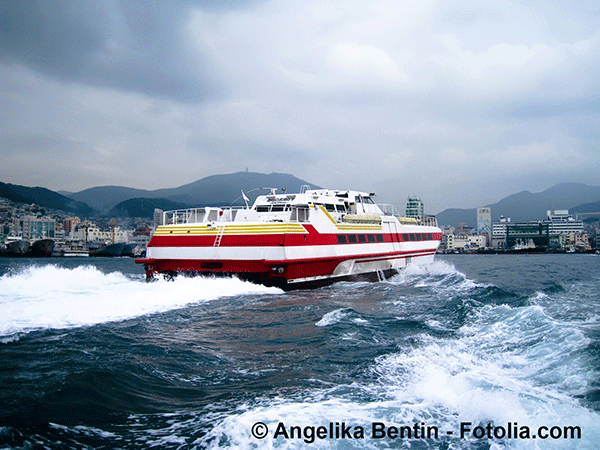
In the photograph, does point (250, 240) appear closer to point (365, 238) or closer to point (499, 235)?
point (365, 238)

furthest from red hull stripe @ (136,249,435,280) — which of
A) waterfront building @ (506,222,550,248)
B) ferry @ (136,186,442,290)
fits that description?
waterfront building @ (506,222,550,248)

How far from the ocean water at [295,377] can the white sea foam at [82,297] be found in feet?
A: 0.36

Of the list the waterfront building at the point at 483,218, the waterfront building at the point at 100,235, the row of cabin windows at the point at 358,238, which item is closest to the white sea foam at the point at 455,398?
the row of cabin windows at the point at 358,238

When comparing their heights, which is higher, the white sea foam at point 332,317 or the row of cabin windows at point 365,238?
the row of cabin windows at point 365,238

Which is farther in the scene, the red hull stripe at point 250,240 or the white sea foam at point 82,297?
the red hull stripe at point 250,240

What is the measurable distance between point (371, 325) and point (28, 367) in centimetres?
713

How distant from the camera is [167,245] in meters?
19.1

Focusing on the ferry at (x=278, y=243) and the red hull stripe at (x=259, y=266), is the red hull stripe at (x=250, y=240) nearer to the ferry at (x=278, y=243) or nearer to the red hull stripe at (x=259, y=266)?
the ferry at (x=278, y=243)

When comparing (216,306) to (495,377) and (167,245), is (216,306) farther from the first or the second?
(495,377)

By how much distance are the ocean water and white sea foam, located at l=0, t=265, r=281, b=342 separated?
11cm

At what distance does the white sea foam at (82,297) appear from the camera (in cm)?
991

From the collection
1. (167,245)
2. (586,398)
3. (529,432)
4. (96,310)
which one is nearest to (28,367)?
(96,310)

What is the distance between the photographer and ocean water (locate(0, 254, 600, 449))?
4.33m

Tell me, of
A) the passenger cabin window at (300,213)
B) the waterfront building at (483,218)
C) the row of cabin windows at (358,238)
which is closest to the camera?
the passenger cabin window at (300,213)
